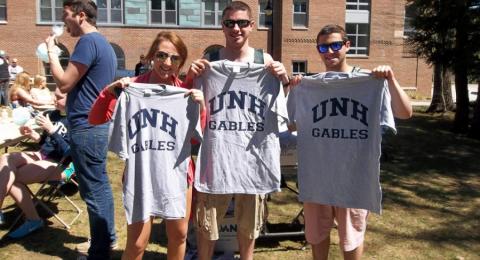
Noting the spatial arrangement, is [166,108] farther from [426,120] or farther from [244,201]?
[426,120]

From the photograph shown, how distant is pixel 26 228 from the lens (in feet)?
14.4

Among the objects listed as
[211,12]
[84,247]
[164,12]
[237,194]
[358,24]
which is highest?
[211,12]

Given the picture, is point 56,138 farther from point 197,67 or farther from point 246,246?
point 246,246

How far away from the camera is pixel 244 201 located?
3070 millimetres

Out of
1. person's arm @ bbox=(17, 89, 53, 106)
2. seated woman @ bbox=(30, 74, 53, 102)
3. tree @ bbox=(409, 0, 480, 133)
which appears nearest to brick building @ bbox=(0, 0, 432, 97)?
tree @ bbox=(409, 0, 480, 133)

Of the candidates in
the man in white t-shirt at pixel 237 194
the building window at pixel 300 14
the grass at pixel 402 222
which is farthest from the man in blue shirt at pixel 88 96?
the building window at pixel 300 14

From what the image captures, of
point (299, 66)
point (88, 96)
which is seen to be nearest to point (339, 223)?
point (88, 96)

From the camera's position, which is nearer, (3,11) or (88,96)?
(88,96)

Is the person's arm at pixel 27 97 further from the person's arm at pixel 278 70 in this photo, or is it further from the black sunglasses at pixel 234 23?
the person's arm at pixel 278 70

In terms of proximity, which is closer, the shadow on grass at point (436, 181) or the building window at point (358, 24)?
the shadow on grass at point (436, 181)

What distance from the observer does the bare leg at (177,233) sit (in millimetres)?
2920

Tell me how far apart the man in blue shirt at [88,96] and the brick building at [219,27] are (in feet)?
87.4

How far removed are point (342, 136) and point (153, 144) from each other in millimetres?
1207

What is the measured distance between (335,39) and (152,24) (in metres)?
28.7
